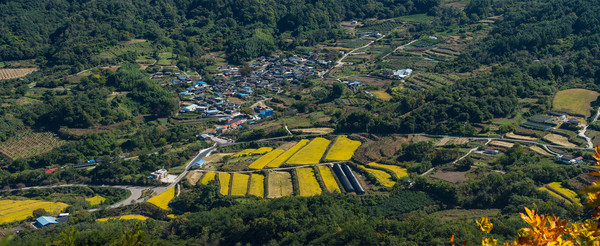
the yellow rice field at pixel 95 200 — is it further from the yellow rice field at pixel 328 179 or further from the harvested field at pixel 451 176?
the harvested field at pixel 451 176

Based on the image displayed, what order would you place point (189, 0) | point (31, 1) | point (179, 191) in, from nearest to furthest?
1. point (179, 191)
2. point (31, 1)
3. point (189, 0)

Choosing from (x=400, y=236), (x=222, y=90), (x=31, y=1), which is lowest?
(x=222, y=90)

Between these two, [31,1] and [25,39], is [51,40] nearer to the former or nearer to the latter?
[25,39]

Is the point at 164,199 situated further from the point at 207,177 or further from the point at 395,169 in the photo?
the point at 395,169

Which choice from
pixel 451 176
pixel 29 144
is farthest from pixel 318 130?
pixel 29 144

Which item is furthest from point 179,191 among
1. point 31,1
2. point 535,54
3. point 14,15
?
point 31,1

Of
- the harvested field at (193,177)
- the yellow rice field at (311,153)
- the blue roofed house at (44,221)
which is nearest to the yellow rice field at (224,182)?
the harvested field at (193,177)
